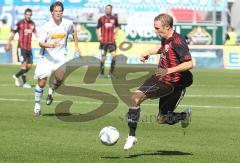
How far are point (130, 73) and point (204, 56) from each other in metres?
7.93

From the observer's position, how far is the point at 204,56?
40.5m

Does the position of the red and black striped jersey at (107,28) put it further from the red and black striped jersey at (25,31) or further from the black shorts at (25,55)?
the black shorts at (25,55)

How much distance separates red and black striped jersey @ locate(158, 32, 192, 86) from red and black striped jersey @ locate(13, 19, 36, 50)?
16029 millimetres

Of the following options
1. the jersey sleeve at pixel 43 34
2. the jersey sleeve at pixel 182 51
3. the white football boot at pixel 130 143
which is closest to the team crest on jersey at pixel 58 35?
the jersey sleeve at pixel 43 34

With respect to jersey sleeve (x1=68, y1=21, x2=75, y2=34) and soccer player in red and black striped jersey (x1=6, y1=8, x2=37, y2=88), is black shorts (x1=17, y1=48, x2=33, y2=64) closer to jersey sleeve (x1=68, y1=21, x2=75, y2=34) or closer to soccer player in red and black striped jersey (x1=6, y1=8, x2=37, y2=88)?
soccer player in red and black striped jersey (x1=6, y1=8, x2=37, y2=88)

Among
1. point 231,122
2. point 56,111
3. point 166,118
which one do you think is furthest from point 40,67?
point 166,118

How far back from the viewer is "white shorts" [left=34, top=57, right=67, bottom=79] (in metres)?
17.5

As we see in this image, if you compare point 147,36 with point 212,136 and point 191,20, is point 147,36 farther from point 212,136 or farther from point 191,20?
point 212,136

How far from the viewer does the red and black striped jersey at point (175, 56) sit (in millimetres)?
11711

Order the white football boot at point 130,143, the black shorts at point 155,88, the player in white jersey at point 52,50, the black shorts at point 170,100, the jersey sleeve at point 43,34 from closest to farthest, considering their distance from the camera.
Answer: the white football boot at point 130,143
the black shorts at point 155,88
the black shorts at point 170,100
the jersey sleeve at point 43,34
the player in white jersey at point 52,50

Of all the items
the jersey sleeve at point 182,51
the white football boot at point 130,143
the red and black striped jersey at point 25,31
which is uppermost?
the jersey sleeve at point 182,51

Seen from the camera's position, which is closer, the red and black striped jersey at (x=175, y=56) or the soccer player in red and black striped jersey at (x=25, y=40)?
the red and black striped jersey at (x=175, y=56)

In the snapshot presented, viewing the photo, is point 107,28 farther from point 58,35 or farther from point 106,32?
point 58,35

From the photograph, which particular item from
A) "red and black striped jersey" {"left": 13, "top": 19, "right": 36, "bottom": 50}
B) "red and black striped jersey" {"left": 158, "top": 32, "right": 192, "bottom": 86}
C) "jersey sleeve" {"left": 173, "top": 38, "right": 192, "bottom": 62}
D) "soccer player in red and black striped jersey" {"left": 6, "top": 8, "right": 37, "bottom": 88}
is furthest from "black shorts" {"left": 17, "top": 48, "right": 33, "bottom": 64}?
"jersey sleeve" {"left": 173, "top": 38, "right": 192, "bottom": 62}
